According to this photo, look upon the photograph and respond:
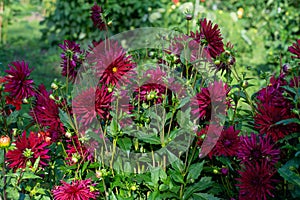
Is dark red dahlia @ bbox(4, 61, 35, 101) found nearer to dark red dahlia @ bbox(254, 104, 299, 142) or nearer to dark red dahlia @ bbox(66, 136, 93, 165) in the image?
dark red dahlia @ bbox(66, 136, 93, 165)

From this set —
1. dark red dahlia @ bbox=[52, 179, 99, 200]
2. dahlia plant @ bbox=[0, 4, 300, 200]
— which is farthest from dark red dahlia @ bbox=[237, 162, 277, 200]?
dark red dahlia @ bbox=[52, 179, 99, 200]

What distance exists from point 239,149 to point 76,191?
2.03ft

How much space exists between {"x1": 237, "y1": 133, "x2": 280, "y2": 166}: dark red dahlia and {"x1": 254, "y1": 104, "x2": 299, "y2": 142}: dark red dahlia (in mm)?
36

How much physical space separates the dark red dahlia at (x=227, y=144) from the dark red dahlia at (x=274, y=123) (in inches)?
4.1

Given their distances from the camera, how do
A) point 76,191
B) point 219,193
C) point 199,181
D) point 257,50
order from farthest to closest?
point 257,50, point 219,193, point 199,181, point 76,191

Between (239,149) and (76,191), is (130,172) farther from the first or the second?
(239,149)

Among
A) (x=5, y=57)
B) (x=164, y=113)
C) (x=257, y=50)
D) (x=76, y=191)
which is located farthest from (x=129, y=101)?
(x=257, y=50)

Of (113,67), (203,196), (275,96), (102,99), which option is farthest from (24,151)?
(275,96)

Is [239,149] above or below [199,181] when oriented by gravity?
above

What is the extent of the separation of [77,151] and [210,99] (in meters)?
0.56

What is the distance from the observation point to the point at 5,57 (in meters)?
5.66

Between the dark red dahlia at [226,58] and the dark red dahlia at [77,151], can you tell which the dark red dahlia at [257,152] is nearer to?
the dark red dahlia at [226,58]

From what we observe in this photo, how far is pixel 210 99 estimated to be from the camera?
1.98 m

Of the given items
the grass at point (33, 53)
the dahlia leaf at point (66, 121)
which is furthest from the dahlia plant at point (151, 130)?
the grass at point (33, 53)
